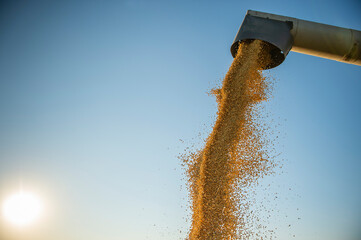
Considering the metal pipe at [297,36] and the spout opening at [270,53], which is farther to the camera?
the spout opening at [270,53]

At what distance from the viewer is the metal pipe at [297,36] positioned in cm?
415

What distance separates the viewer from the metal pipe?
415 centimetres

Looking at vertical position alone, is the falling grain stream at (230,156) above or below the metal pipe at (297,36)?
below

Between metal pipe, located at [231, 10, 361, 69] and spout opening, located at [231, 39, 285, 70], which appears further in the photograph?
spout opening, located at [231, 39, 285, 70]

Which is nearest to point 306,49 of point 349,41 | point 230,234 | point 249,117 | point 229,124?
point 349,41

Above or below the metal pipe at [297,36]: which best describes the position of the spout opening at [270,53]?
below

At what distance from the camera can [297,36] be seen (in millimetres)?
4234

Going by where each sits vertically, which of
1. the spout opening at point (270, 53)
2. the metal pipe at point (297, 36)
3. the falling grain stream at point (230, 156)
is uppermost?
the metal pipe at point (297, 36)

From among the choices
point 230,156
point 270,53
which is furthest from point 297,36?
point 230,156

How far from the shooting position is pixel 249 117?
13.8 ft

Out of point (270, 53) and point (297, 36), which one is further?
point (270, 53)

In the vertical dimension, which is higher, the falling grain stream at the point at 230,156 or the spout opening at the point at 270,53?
the spout opening at the point at 270,53

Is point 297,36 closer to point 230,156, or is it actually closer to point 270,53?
point 270,53

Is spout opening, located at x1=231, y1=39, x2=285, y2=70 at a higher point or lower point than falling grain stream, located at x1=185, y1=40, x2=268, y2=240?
higher
